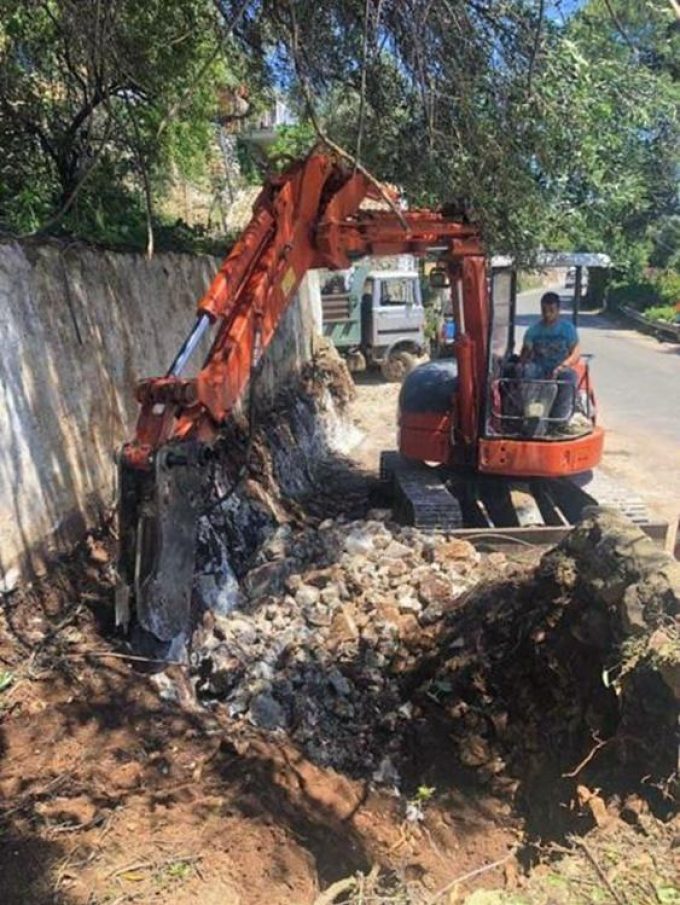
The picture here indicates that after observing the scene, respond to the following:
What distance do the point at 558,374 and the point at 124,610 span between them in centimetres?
505

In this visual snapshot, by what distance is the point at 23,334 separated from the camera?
5.13 meters

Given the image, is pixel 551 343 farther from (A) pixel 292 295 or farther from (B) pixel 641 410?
(B) pixel 641 410

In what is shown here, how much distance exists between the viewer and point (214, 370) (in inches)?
193

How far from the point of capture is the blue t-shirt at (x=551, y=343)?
330 inches

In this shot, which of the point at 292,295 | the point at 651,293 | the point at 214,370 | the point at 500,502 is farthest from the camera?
the point at 651,293

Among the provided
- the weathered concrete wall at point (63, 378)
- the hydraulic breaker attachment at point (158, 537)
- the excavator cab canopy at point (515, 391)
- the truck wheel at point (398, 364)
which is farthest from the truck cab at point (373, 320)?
the hydraulic breaker attachment at point (158, 537)

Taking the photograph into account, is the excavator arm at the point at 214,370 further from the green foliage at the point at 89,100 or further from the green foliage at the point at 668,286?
the green foliage at the point at 668,286

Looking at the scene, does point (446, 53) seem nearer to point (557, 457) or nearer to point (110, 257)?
point (110, 257)

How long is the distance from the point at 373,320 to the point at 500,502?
10.1m

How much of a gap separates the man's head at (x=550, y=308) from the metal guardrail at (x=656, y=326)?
1852 cm

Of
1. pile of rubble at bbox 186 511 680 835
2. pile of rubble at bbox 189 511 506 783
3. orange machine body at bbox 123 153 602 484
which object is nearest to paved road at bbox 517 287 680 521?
orange machine body at bbox 123 153 602 484

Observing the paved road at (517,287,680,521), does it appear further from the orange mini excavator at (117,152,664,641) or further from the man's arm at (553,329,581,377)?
the orange mini excavator at (117,152,664,641)

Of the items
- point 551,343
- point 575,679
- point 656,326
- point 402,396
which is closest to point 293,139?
point 402,396

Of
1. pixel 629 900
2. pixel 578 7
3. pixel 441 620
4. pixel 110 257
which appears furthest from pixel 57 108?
pixel 629 900
